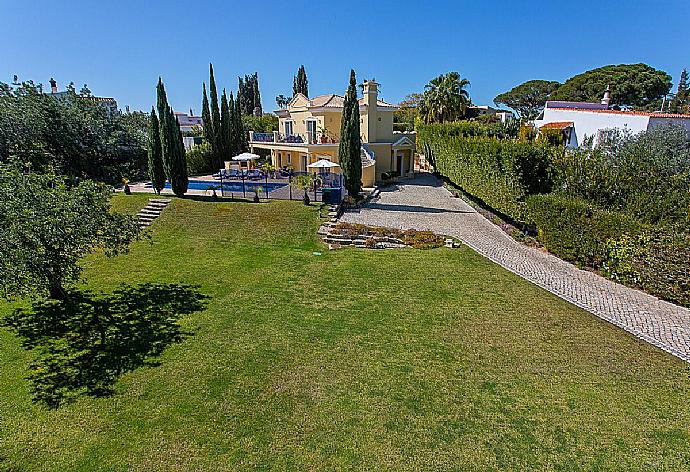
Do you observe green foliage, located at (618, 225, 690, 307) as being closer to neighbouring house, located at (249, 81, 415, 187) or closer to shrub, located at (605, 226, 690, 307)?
shrub, located at (605, 226, 690, 307)

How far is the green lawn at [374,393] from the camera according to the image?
6520 millimetres

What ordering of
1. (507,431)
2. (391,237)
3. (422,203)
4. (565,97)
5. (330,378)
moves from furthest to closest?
1. (565,97)
2. (422,203)
3. (391,237)
4. (330,378)
5. (507,431)

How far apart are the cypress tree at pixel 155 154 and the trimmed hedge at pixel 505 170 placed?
67.0ft

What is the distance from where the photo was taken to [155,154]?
2466cm

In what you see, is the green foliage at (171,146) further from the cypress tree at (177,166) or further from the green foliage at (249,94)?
the green foliage at (249,94)

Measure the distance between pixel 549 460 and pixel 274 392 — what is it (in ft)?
17.2

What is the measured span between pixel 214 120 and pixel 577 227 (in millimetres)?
32470

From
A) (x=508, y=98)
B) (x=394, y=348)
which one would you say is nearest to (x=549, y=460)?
(x=394, y=348)

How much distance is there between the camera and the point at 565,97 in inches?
2714

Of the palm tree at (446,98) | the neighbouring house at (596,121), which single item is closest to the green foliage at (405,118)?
the palm tree at (446,98)

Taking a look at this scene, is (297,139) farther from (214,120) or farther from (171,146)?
(171,146)

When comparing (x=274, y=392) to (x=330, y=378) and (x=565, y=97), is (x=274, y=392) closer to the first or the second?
(x=330, y=378)

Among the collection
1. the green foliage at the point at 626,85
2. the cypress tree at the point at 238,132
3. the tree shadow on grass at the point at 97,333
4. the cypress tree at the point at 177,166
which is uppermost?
the green foliage at the point at 626,85

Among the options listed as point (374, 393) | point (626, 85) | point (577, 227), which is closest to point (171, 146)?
point (374, 393)
